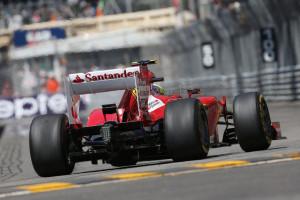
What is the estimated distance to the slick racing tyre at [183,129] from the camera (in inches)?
364

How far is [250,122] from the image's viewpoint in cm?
984

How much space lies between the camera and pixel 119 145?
9922mm

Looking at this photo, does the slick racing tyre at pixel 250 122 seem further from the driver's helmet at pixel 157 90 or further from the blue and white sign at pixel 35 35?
the blue and white sign at pixel 35 35

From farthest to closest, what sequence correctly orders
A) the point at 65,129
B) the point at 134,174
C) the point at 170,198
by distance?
the point at 65,129, the point at 134,174, the point at 170,198

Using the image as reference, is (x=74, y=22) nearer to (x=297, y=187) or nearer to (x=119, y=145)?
(x=119, y=145)

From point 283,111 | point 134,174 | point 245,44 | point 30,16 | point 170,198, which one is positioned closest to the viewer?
point 170,198

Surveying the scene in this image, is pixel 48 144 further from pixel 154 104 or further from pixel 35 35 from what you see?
pixel 35 35

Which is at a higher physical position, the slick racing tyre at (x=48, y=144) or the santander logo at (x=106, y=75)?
the santander logo at (x=106, y=75)

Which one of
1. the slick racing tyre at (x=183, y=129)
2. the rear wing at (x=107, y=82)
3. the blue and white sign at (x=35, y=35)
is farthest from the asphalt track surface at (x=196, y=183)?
the blue and white sign at (x=35, y=35)

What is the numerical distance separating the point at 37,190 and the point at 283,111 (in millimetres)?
16362

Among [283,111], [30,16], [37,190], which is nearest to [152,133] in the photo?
[37,190]

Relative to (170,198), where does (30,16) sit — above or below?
above

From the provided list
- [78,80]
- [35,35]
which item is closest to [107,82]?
[78,80]

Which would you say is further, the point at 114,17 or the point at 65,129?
the point at 114,17
